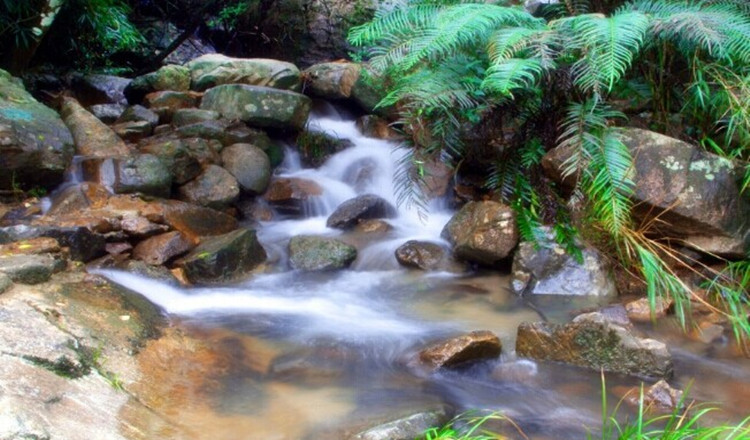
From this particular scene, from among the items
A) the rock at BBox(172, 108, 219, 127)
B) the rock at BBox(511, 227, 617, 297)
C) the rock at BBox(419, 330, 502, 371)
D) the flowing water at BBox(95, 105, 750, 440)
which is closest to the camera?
the flowing water at BBox(95, 105, 750, 440)

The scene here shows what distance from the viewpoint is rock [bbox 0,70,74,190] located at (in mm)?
4809

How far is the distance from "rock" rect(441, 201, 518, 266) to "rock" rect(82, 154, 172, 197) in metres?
2.46

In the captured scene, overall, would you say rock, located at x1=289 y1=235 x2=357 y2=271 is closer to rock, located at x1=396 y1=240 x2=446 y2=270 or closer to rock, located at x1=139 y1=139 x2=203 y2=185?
rock, located at x1=396 y1=240 x2=446 y2=270

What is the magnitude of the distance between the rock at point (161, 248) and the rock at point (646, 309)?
3115mm

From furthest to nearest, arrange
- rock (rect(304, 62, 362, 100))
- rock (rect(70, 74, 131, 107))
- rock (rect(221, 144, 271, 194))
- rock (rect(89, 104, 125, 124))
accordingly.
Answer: rock (rect(304, 62, 362, 100)) < rock (rect(70, 74, 131, 107)) < rock (rect(89, 104, 125, 124)) < rock (rect(221, 144, 271, 194))

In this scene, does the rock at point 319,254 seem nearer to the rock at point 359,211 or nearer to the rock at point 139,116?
the rock at point 359,211

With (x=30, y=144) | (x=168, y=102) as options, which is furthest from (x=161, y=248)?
(x=168, y=102)

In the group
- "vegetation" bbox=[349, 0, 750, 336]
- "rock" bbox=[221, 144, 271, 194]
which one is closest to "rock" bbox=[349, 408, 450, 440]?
"vegetation" bbox=[349, 0, 750, 336]

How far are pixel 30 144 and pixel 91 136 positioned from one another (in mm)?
902

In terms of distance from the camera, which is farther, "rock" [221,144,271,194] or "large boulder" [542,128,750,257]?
"rock" [221,144,271,194]

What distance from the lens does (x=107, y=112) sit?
22.1 ft

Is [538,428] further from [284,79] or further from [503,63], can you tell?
[284,79]

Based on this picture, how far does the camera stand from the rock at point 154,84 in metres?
7.21

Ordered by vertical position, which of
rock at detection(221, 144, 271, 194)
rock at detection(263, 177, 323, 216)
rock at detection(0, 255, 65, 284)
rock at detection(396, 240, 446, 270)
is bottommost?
rock at detection(396, 240, 446, 270)
